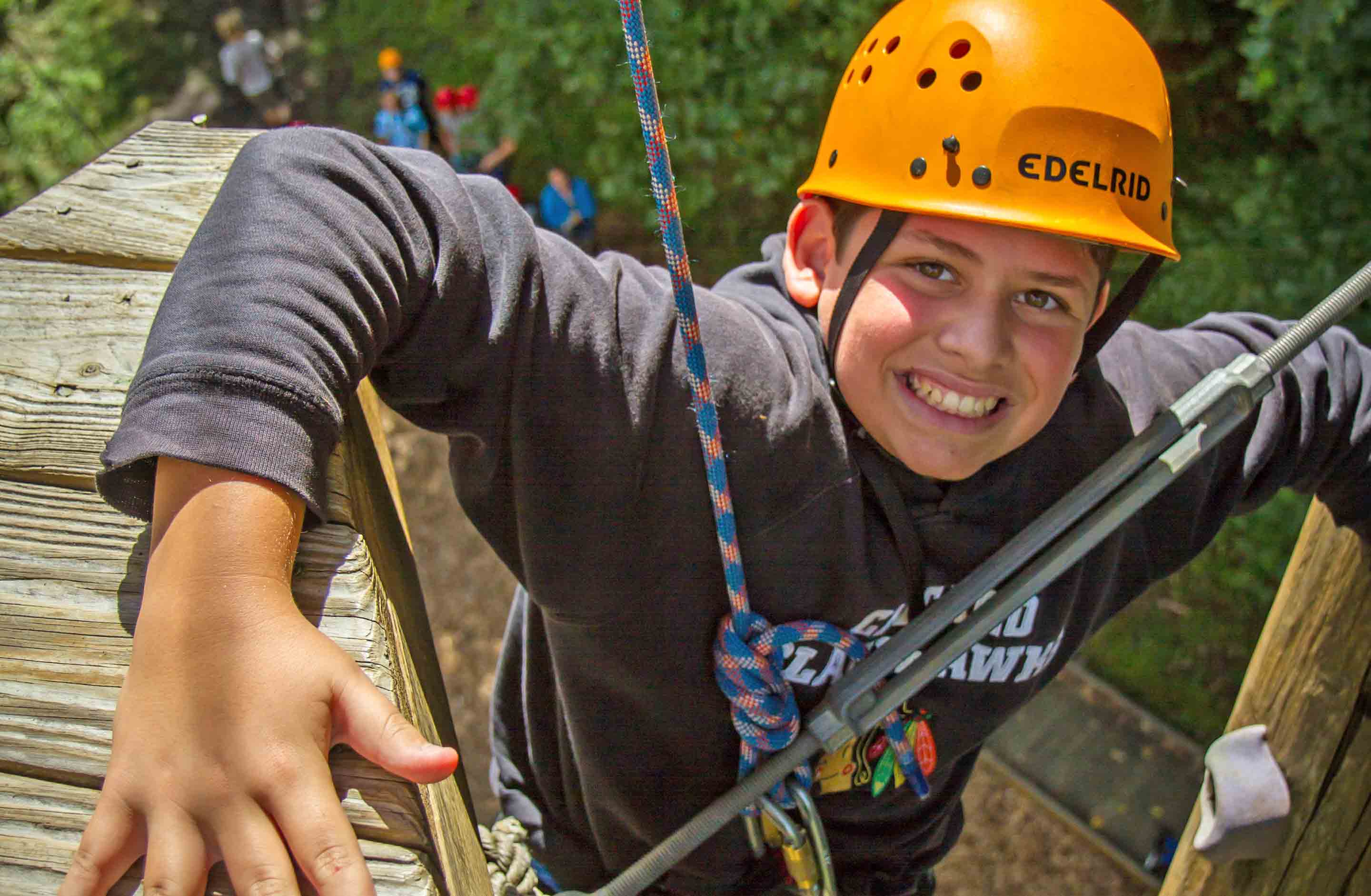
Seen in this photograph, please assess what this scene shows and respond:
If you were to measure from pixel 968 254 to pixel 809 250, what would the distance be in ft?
0.99

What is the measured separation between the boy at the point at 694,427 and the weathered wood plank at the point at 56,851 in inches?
1.4

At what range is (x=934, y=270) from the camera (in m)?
1.48

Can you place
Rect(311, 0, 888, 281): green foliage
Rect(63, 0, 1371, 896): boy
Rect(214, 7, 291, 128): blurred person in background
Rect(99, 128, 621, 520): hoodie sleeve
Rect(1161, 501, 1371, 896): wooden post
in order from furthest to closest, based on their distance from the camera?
Rect(214, 7, 291, 128): blurred person in background, Rect(311, 0, 888, 281): green foliage, Rect(1161, 501, 1371, 896): wooden post, Rect(99, 128, 621, 520): hoodie sleeve, Rect(63, 0, 1371, 896): boy

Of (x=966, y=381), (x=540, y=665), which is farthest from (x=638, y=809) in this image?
(x=966, y=381)

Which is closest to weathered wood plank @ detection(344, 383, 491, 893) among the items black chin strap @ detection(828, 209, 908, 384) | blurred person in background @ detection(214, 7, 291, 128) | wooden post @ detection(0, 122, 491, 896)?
wooden post @ detection(0, 122, 491, 896)

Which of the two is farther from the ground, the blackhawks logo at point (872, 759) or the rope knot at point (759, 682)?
the rope knot at point (759, 682)

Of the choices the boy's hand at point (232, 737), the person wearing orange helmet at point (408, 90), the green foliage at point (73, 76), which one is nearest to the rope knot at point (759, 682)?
the boy's hand at point (232, 737)

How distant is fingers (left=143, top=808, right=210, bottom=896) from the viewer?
27.3 inches

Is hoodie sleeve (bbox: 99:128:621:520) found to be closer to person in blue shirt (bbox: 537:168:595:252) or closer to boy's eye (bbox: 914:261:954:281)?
boy's eye (bbox: 914:261:954:281)

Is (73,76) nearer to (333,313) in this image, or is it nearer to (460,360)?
(460,360)

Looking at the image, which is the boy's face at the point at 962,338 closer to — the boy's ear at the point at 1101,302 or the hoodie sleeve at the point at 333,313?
the boy's ear at the point at 1101,302

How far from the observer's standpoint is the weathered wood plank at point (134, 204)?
1.23m

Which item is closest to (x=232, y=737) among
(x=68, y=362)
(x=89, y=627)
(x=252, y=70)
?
(x=89, y=627)

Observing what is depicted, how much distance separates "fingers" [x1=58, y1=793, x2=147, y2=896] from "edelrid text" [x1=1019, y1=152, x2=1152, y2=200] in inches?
48.2
